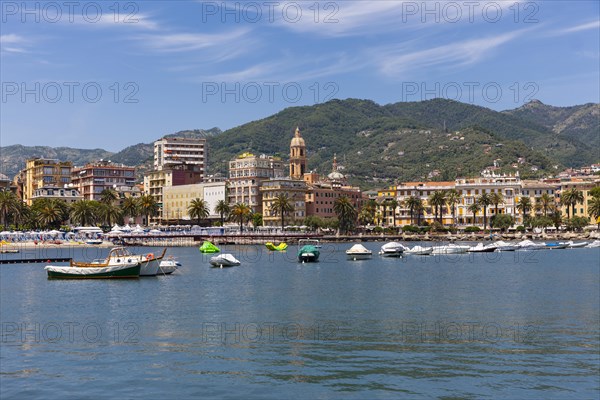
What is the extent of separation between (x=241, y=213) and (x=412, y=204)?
142 ft

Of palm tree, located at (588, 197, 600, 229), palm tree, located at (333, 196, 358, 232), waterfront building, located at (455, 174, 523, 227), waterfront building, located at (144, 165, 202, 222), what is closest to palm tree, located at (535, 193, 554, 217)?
waterfront building, located at (455, 174, 523, 227)

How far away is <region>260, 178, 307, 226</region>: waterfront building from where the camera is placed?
17188 centimetres

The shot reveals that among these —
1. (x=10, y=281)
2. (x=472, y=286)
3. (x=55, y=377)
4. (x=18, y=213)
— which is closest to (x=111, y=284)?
(x=10, y=281)

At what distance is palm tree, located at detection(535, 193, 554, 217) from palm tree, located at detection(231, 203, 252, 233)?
2771 inches

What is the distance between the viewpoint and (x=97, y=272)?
65.4 metres

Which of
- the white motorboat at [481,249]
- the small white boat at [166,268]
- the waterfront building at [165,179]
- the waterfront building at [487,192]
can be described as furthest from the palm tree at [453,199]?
the small white boat at [166,268]

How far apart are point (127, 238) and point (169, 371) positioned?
121265mm

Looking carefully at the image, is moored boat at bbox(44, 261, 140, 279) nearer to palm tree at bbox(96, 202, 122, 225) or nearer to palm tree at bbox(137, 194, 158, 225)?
palm tree at bbox(96, 202, 122, 225)

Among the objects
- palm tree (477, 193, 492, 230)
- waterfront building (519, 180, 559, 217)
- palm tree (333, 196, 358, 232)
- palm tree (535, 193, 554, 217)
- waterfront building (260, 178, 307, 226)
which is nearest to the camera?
palm tree (333, 196, 358, 232)

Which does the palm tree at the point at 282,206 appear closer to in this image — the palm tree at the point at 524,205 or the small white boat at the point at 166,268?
the palm tree at the point at 524,205

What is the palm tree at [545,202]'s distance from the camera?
17206 centimetres

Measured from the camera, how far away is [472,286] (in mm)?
59406

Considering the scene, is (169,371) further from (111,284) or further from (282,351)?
(111,284)

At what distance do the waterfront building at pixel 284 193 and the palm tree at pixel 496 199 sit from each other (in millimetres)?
45290
